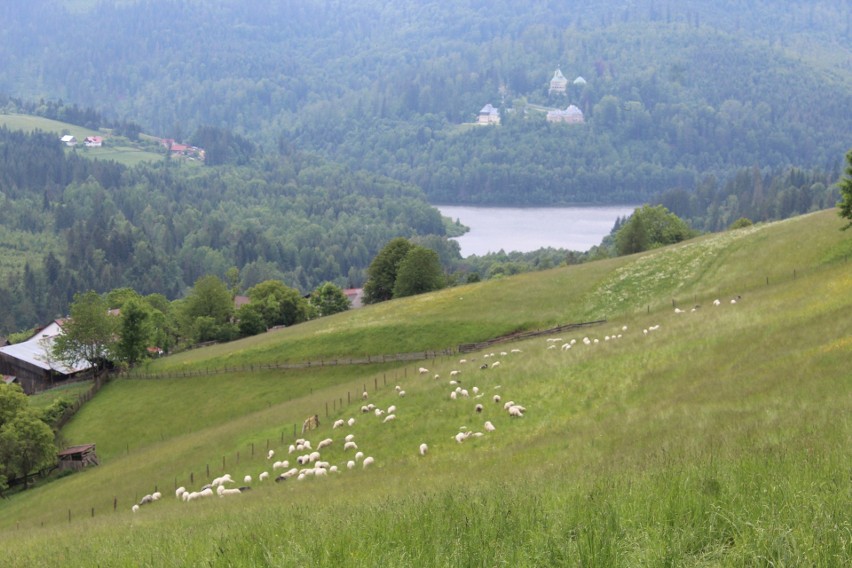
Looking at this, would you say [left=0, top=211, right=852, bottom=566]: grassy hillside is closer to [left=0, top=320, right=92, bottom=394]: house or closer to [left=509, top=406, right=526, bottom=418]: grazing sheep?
[left=509, top=406, right=526, bottom=418]: grazing sheep

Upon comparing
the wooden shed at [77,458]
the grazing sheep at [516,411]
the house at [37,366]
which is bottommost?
the wooden shed at [77,458]

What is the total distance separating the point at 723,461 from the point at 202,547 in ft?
29.3

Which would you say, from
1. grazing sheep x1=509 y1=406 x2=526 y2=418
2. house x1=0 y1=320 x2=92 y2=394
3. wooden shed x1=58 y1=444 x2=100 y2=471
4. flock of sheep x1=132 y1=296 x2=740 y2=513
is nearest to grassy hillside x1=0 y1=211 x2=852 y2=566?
flock of sheep x1=132 y1=296 x2=740 y2=513

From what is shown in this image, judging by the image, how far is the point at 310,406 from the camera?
4806 centimetres

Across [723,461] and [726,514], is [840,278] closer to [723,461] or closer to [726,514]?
[723,461]

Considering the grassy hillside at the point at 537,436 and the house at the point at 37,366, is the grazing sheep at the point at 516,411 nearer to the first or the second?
the grassy hillside at the point at 537,436

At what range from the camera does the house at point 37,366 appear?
82.2 m

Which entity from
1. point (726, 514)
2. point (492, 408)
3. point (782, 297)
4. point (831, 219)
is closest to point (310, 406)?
point (492, 408)

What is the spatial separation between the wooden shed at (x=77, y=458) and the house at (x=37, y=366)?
83.0 ft

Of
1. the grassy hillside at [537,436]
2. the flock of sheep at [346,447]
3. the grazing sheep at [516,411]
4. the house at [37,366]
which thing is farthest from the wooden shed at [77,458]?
the grazing sheep at [516,411]

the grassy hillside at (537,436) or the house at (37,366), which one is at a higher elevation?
the house at (37,366)

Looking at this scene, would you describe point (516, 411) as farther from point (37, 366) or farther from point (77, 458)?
point (37, 366)

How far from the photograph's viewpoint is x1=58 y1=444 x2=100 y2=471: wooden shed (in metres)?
54.0

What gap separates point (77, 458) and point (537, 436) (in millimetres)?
36522
